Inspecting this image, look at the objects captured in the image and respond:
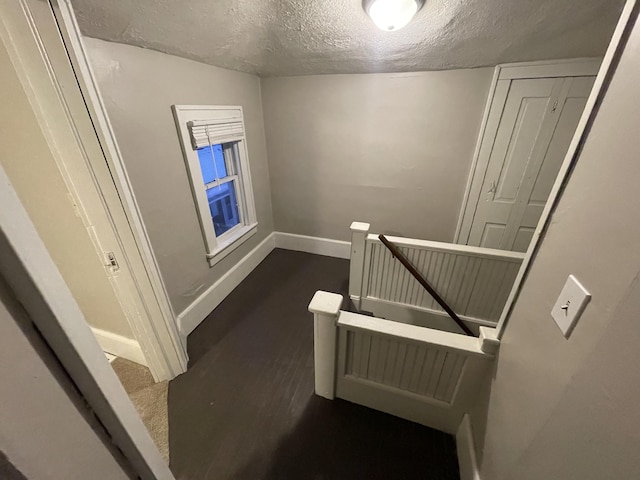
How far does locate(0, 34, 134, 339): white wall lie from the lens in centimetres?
100

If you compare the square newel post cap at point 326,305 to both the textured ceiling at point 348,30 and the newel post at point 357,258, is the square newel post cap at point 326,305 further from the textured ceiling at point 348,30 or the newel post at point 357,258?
the textured ceiling at point 348,30

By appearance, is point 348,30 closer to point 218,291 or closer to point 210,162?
point 210,162

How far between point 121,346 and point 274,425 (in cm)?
121

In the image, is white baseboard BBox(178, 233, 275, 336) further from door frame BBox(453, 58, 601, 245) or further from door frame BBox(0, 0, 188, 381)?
door frame BBox(453, 58, 601, 245)

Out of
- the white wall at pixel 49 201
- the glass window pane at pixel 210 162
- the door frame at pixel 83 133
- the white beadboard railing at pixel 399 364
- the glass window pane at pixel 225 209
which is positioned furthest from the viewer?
the glass window pane at pixel 225 209

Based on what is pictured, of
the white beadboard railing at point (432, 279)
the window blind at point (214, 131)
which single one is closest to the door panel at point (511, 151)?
the white beadboard railing at point (432, 279)

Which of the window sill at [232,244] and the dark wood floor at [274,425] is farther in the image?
the window sill at [232,244]

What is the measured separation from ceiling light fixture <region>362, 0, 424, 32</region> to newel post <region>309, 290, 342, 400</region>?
140cm

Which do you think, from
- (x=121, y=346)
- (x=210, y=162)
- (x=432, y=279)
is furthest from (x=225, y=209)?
(x=432, y=279)

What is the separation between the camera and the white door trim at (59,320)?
0.34 meters

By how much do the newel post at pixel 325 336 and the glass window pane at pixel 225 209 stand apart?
1.65m

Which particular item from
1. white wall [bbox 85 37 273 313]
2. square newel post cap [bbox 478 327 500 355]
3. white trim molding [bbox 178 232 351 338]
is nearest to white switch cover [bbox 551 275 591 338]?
square newel post cap [bbox 478 327 500 355]

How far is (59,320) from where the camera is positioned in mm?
385

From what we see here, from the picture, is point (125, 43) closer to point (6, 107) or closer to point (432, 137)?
point (6, 107)
